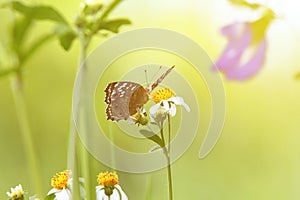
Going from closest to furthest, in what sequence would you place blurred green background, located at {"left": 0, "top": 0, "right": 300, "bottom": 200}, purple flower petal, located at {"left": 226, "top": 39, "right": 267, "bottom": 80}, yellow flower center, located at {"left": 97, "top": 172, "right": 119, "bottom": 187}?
purple flower petal, located at {"left": 226, "top": 39, "right": 267, "bottom": 80}
yellow flower center, located at {"left": 97, "top": 172, "right": 119, "bottom": 187}
blurred green background, located at {"left": 0, "top": 0, "right": 300, "bottom": 200}

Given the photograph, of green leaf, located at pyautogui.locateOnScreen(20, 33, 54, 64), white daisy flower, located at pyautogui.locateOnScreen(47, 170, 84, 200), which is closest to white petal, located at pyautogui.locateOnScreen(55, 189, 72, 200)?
white daisy flower, located at pyautogui.locateOnScreen(47, 170, 84, 200)

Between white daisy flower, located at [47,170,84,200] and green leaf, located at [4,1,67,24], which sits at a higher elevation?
green leaf, located at [4,1,67,24]

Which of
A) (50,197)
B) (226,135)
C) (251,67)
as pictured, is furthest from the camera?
(226,135)

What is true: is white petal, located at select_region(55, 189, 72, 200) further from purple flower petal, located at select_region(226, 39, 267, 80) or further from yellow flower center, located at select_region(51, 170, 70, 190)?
purple flower petal, located at select_region(226, 39, 267, 80)

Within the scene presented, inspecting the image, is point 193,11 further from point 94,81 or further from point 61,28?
point 61,28

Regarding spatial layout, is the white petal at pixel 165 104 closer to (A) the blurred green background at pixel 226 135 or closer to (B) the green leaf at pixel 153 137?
(B) the green leaf at pixel 153 137

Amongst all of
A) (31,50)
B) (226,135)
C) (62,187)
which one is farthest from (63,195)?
(226,135)

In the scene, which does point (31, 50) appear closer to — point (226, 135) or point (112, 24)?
point (112, 24)
